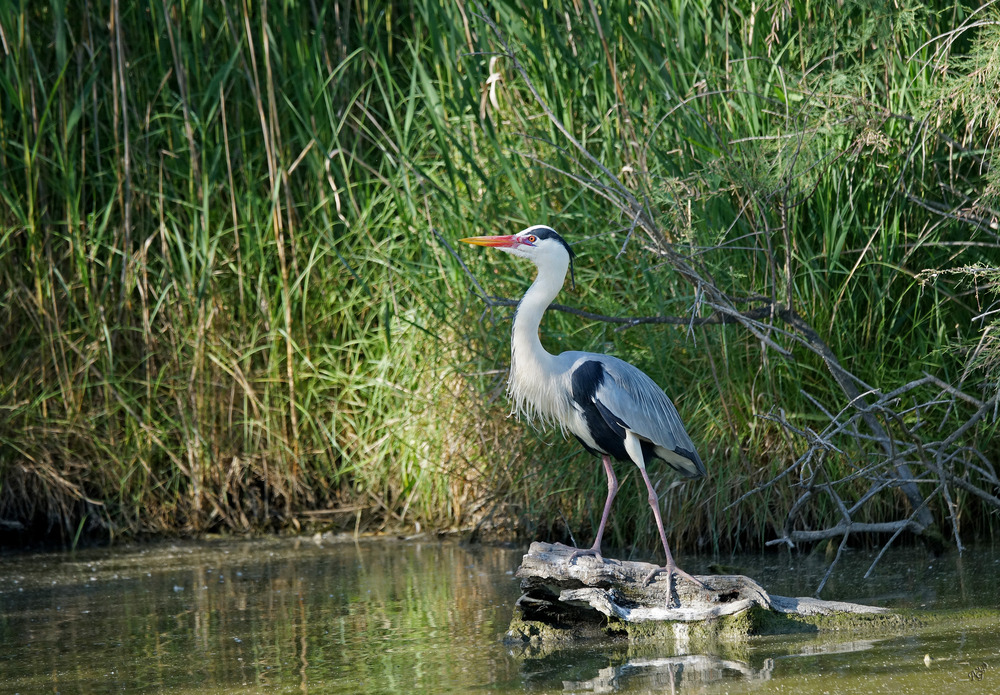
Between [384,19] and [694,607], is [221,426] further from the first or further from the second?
[694,607]

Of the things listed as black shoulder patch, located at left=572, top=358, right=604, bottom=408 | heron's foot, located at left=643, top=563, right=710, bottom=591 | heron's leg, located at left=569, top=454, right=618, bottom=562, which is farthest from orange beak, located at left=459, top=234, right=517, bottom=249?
heron's foot, located at left=643, top=563, right=710, bottom=591

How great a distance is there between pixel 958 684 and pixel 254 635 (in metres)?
2.65

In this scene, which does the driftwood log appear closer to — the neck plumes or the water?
the water

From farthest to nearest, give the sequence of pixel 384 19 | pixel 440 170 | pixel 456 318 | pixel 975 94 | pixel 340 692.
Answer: pixel 384 19, pixel 440 170, pixel 456 318, pixel 975 94, pixel 340 692

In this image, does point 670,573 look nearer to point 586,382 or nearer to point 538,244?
point 586,382

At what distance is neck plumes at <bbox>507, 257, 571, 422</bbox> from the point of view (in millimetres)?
4629

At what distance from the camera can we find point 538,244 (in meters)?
4.63

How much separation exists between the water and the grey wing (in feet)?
2.19

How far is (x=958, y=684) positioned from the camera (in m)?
3.06

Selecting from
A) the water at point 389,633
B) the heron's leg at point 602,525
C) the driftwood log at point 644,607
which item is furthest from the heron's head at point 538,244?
the water at point 389,633

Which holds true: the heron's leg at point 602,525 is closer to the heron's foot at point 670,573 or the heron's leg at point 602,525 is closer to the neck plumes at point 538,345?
the heron's foot at point 670,573

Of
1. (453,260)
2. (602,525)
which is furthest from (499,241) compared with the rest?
(453,260)

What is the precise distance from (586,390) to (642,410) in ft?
0.79

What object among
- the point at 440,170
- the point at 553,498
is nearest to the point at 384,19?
the point at 440,170
